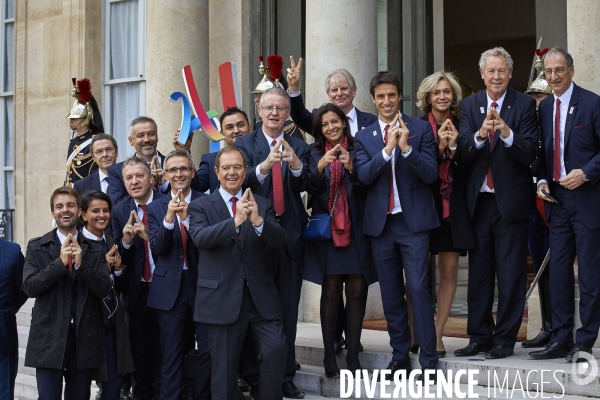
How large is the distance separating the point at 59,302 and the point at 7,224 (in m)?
8.01

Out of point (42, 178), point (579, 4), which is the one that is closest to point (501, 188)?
point (579, 4)

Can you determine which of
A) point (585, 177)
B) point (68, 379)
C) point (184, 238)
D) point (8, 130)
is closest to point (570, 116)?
point (585, 177)

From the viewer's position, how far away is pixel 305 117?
7.46 metres

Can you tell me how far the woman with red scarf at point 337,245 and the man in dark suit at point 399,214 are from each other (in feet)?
0.42

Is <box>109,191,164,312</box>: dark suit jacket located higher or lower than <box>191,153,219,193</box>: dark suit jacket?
lower

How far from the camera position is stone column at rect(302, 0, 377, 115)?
927 centimetres

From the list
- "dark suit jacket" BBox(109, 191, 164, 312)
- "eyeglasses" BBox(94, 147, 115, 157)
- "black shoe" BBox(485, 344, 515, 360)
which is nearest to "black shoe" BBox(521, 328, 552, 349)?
"black shoe" BBox(485, 344, 515, 360)

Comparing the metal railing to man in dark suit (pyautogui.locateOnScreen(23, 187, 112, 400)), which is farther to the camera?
the metal railing

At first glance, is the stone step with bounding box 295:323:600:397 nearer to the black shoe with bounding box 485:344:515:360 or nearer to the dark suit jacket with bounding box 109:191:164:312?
the black shoe with bounding box 485:344:515:360

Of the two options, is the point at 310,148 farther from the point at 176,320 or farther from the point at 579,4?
the point at 579,4

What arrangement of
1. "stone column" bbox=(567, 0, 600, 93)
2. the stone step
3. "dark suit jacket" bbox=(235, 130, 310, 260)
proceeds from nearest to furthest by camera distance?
the stone step < "dark suit jacket" bbox=(235, 130, 310, 260) < "stone column" bbox=(567, 0, 600, 93)

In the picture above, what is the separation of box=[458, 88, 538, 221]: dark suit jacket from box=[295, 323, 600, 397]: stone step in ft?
3.34

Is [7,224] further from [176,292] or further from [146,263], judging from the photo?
[176,292]

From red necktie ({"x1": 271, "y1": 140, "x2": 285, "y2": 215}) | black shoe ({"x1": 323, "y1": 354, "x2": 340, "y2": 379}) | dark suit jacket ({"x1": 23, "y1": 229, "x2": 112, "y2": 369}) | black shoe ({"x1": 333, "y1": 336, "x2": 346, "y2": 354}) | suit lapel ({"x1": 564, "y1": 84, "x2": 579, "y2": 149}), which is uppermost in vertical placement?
suit lapel ({"x1": 564, "y1": 84, "x2": 579, "y2": 149})
